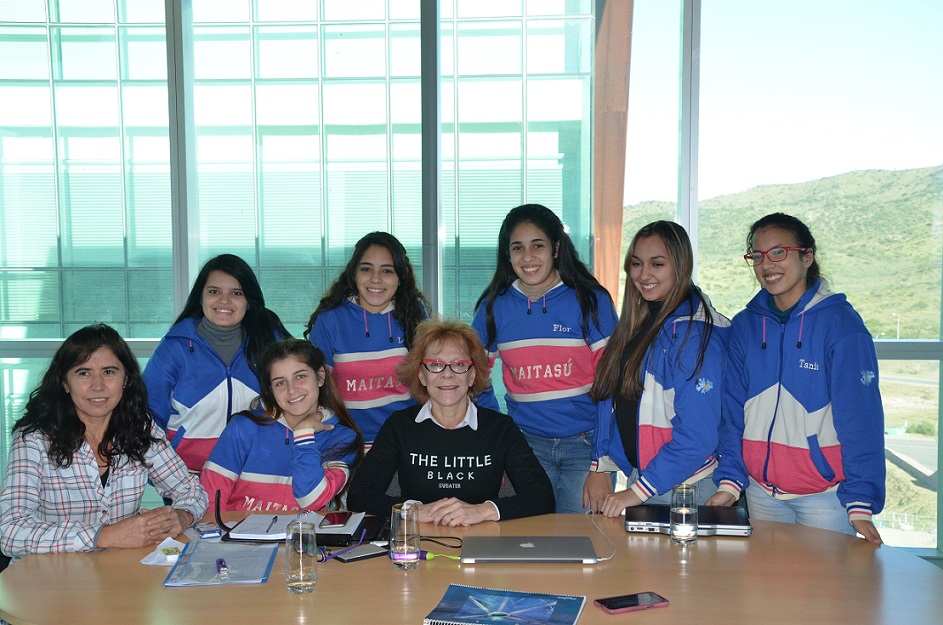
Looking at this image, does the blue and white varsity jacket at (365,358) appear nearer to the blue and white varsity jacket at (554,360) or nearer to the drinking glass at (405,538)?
the blue and white varsity jacket at (554,360)

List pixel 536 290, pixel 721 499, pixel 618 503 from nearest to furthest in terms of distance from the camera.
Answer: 1. pixel 618 503
2. pixel 721 499
3. pixel 536 290

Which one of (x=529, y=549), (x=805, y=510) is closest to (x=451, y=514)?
(x=529, y=549)

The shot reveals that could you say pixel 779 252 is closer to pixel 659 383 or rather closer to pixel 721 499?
pixel 659 383

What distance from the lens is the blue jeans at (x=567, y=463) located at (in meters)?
3.14

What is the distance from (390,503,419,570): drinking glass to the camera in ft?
6.66

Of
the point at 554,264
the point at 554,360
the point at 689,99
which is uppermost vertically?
the point at 689,99

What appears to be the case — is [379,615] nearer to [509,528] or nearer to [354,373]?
[509,528]

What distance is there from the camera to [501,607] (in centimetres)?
175

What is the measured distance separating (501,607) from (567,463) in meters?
1.44

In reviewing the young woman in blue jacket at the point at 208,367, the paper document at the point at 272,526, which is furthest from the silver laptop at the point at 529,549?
the young woman in blue jacket at the point at 208,367

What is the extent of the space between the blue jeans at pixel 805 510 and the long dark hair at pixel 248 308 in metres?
1.99

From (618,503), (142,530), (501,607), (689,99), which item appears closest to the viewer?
(501,607)

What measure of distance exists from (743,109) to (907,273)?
1255mm

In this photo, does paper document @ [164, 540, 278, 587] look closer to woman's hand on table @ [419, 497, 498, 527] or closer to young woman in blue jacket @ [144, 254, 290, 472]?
woman's hand on table @ [419, 497, 498, 527]
